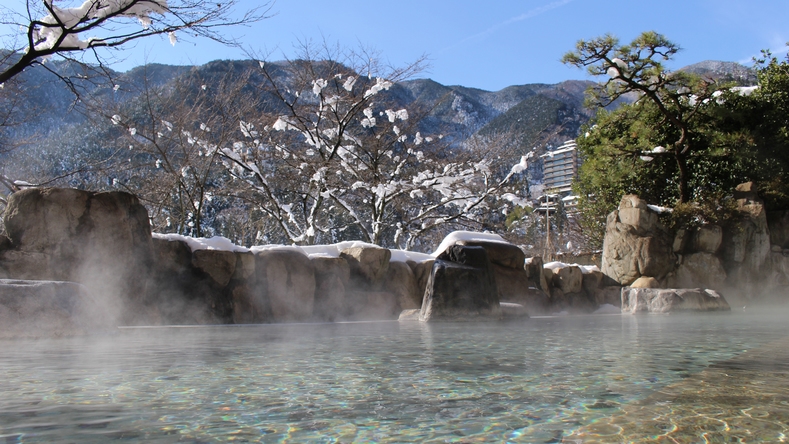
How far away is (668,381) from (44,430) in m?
2.87

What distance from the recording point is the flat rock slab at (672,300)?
11031 millimetres

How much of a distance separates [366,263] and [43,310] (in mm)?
5829

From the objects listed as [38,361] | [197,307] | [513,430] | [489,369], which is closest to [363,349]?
[489,369]

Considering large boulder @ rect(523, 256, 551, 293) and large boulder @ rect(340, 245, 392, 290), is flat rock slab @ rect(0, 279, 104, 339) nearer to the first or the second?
large boulder @ rect(340, 245, 392, 290)

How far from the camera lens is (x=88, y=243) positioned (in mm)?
7859

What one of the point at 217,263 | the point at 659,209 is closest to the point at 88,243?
the point at 217,263

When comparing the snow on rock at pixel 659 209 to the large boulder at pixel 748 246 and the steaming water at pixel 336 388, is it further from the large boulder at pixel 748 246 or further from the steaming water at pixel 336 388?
the steaming water at pixel 336 388

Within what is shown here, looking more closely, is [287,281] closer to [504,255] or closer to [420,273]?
[420,273]

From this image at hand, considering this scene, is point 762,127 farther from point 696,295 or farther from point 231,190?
point 231,190

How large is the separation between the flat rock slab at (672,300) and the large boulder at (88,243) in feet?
31.5

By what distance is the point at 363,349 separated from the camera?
4.62 meters

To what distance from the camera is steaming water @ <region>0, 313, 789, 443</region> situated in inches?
77.6

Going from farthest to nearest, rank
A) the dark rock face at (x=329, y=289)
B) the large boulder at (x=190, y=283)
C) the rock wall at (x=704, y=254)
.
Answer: the rock wall at (x=704, y=254)
the dark rock face at (x=329, y=289)
the large boulder at (x=190, y=283)

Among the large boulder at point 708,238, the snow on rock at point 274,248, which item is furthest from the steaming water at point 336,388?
the large boulder at point 708,238
